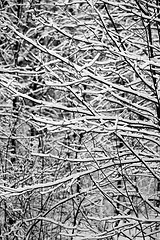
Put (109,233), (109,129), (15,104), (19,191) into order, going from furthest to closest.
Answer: (15,104) → (109,233) → (19,191) → (109,129)

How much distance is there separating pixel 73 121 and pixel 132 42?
4.35ft

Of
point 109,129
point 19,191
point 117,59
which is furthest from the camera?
point 117,59

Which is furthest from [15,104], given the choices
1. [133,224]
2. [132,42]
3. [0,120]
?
[133,224]

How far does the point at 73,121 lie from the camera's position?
3.65 metres

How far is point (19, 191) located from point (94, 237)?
2.89ft

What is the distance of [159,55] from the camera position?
4078mm

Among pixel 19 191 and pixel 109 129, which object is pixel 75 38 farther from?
pixel 19 191

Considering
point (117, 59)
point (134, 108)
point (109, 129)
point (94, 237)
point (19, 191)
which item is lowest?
point (94, 237)

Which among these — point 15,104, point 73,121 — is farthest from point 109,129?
point 15,104

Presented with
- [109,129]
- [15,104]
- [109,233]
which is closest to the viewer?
[109,129]

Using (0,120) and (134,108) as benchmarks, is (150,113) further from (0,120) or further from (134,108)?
(0,120)

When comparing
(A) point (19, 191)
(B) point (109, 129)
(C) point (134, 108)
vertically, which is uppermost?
(C) point (134, 108)

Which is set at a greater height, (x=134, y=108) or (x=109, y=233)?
(x=134, y=108)

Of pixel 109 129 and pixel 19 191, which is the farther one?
pixel 19 191
